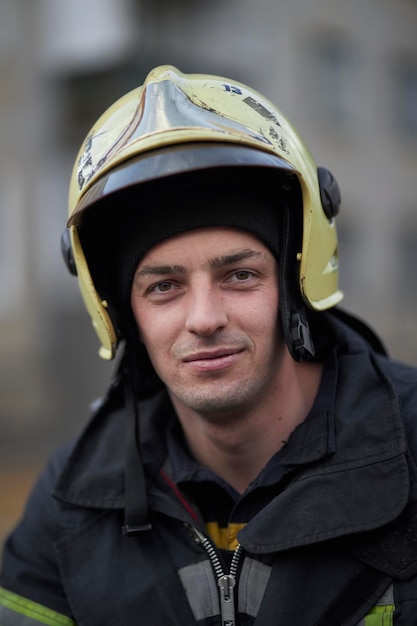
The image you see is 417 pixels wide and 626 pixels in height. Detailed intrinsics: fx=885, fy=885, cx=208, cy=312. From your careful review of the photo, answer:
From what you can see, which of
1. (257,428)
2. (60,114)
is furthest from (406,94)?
(257,428)

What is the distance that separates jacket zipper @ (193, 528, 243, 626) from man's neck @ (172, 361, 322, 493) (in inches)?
11.2

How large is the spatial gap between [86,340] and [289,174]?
10.1 m

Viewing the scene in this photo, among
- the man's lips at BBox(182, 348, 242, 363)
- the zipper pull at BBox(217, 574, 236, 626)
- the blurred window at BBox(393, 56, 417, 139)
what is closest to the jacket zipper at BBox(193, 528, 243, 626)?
the zipper pull at BBox(217, 574, 236, 626)

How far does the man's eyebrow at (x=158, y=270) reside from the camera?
2.43 metres

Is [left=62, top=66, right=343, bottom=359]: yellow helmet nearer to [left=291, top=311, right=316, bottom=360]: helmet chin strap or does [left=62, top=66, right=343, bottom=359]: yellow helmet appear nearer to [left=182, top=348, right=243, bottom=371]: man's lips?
[left=291, top=311, right=316, bottom=360]: helmet chin strap

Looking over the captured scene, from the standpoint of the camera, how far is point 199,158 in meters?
2.28

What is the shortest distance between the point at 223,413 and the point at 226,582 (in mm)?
467

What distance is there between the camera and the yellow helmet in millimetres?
2303

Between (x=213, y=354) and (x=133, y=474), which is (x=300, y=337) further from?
(x=133, y=474)

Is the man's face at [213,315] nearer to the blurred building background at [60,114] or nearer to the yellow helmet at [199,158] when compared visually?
the yellow helmet at [199,158]

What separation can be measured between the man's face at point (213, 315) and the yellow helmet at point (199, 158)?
93 millimetres

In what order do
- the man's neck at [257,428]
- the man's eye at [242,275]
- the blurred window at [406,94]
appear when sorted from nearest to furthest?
the man's eye at [242,275] → the man's neck at [257,428] → the blurred window at [406,94]

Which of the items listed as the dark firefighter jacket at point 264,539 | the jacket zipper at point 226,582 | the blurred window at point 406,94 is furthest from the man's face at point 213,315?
the blurred window at point 406,94

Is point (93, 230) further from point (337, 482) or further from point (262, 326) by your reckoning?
point (337, 482)
